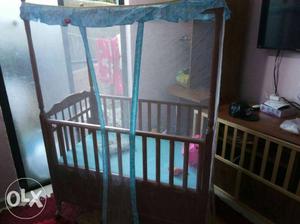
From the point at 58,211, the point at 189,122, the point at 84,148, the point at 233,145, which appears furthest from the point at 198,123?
the point at 58,211

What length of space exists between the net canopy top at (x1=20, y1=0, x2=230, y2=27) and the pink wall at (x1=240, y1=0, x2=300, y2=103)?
0.79 metres

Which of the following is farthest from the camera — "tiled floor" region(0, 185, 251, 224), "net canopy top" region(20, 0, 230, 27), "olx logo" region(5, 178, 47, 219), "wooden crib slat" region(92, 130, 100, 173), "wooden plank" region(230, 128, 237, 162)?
"olx logo" region(5, 178, 47, 219)

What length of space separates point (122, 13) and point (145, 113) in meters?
0.77

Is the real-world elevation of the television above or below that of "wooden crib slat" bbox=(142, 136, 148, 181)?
above

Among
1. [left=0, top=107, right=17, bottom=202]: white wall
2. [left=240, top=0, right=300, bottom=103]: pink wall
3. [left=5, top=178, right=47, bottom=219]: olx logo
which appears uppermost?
[left=240, top=0, right=300, bottom=103]: pink wall

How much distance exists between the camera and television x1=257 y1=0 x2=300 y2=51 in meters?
1.61

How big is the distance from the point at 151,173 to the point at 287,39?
Answer: 4.21 feet

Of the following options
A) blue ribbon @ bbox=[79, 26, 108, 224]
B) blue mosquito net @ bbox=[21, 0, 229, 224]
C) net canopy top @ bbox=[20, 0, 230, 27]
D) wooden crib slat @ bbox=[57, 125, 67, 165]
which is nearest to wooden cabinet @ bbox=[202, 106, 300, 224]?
blue mosquito net @ bbox=[21, 0, 229, 224]

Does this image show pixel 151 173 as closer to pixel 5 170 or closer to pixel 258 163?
pixel 258 163

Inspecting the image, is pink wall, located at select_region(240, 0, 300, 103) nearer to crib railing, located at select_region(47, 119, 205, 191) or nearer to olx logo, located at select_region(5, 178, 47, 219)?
crib railing, located at select_region(47, 119, 205, 191)

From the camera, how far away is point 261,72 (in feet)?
6.47

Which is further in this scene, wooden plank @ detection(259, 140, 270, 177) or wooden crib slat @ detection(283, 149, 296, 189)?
wooden plank @ detection(259, 140, 270, 177)

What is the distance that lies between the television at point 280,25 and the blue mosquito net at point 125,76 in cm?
60

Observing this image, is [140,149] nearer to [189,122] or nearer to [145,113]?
[145,113]
